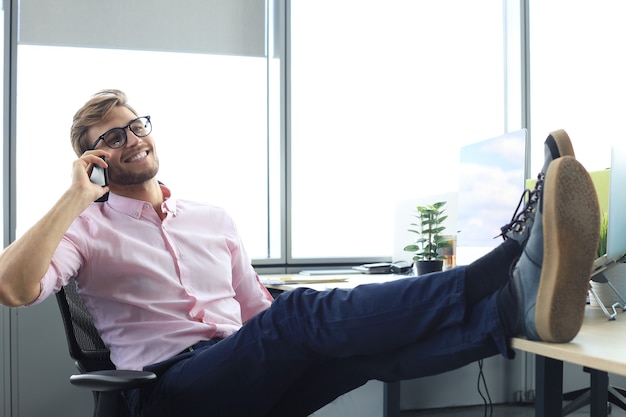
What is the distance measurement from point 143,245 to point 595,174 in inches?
54.0

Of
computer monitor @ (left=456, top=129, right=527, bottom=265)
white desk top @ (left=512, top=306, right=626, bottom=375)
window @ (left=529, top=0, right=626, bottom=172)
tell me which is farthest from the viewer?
window @ (left=529, top=0, right=626, bottom=172)

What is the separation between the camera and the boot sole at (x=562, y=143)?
4.04 feet

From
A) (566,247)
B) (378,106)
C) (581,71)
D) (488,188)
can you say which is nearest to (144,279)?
(566,247)

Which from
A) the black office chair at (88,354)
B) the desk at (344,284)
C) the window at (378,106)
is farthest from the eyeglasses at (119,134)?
the window at (378,106)

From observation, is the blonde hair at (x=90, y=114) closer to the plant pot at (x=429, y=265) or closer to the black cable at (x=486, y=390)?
the plant pot at (x=429, y=265)

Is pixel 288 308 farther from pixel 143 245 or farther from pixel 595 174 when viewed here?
pixel 595 174

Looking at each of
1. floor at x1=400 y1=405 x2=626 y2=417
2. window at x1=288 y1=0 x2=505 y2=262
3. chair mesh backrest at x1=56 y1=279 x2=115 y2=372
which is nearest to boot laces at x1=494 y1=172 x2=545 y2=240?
chair mesh backrest at x1=56 y1=279 x2=115 y2=372

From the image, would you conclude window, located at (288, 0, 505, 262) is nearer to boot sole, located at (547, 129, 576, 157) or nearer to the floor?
the floor

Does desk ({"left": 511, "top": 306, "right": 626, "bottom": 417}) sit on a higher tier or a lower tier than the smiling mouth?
lower

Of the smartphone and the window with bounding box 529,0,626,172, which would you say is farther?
the window with bounding box 529,0,626,172

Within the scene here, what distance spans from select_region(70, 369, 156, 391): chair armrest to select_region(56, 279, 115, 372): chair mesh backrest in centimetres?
32

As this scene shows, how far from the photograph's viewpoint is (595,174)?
2.06 metres

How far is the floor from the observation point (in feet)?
11.3

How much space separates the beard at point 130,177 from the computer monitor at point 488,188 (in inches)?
48.8
